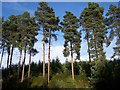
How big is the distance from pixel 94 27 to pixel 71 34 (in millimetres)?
4246

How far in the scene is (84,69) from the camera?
125 feet

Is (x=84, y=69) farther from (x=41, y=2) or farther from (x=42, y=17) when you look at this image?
(x=41, y=2)

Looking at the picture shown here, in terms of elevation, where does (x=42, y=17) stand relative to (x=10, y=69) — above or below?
above

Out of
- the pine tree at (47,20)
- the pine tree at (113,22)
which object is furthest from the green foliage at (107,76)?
the pine tree at (47,20)

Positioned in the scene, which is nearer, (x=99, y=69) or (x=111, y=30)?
(x=99, y=69)

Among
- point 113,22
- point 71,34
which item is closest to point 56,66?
point 71,34

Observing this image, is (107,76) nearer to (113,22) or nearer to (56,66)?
(113,22)

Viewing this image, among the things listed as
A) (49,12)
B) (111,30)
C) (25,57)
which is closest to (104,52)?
(111,30)

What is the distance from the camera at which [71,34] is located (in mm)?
36062

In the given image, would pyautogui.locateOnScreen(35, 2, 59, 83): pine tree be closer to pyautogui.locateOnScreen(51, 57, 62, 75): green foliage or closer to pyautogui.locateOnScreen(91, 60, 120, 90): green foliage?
pyautogui.locateOnScreen(51, 57, 62, 75): green foliage

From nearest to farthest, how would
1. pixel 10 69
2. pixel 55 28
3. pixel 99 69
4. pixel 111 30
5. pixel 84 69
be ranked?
pixel 99 69
pixel 111 30
pixel 55 28
pixel 84 69
pixel 10 69

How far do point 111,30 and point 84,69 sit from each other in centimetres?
1026

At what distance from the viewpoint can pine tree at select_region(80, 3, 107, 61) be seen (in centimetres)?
3344

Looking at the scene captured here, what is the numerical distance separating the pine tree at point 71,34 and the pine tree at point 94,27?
165 centimetres
